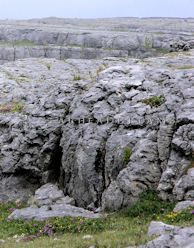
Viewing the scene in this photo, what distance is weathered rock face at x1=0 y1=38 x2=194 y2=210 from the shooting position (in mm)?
11023

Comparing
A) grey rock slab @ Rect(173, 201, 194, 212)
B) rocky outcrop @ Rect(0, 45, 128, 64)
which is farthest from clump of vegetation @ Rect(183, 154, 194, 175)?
rocky outcrop @ Rect(0, 45, 128, 64)

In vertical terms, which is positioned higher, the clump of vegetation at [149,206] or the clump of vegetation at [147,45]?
the clump of vegetation at [147,45]

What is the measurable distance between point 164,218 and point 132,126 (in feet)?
18.1

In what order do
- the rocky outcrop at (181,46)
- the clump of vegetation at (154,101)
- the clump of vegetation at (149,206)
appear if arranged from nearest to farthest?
1. the clump of vegetation at (149,206)
2. the clump of vegetation at (154,101)
3. the rocky outcrop at (181,46)

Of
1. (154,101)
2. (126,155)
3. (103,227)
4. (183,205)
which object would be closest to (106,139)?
(126,155)

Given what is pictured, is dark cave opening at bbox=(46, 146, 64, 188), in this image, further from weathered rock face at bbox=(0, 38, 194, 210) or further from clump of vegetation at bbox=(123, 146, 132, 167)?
clump of vegetation at bbox=(123, 146, 132, 167)

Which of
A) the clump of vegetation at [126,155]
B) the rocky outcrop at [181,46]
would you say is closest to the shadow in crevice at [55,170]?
the clump of vegetation at [126,155]

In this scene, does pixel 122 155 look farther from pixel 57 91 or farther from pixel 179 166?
pixel 57 91

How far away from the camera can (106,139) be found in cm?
1359

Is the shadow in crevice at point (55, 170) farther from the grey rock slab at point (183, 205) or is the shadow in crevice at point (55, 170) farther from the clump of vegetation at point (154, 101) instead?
the grey rock slab at point (183, 205)

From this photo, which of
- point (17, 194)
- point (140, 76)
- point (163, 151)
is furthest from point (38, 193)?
point (140, 76)

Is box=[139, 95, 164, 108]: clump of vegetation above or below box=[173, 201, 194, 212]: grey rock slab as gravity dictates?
above

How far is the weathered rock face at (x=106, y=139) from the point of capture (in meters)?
11.0

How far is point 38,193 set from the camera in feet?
48.9
